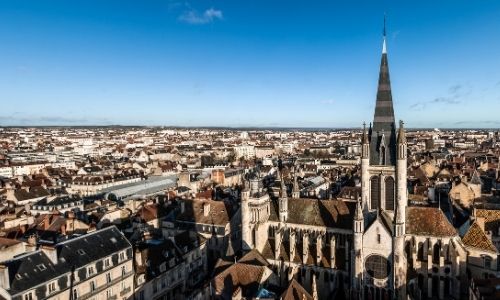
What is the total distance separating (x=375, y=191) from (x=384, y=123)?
879cm

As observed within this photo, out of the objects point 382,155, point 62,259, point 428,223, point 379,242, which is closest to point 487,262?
point 428,223

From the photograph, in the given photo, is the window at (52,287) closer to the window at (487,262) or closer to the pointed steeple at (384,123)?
the pointed steeple at (384,123)

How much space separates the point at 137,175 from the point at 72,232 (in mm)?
80379

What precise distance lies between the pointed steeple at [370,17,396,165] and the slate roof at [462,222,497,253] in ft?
A: 55.5

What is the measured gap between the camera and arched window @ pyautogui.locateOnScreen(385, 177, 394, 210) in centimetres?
5091

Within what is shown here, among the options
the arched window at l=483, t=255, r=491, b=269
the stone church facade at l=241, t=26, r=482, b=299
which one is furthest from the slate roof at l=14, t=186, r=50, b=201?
the arched window at l=483, t=255, r=491, b=269

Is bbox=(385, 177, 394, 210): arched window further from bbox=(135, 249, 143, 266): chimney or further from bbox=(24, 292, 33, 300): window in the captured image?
bbox=(24, 292, 33, 300): window

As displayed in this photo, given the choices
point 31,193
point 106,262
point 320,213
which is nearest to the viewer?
point 106,262

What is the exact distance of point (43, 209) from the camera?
9656 cm

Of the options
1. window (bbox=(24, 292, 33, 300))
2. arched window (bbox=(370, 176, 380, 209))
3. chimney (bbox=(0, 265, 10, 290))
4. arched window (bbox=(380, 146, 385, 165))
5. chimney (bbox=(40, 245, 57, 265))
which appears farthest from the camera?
arched window (bbox=(370, 176, 380, 209))

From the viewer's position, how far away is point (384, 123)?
5125 centimetres

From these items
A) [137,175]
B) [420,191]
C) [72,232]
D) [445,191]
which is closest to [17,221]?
[72,232]

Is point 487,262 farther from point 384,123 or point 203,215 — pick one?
point 203,215

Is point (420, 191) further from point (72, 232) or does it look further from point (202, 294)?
point (72, 232)
